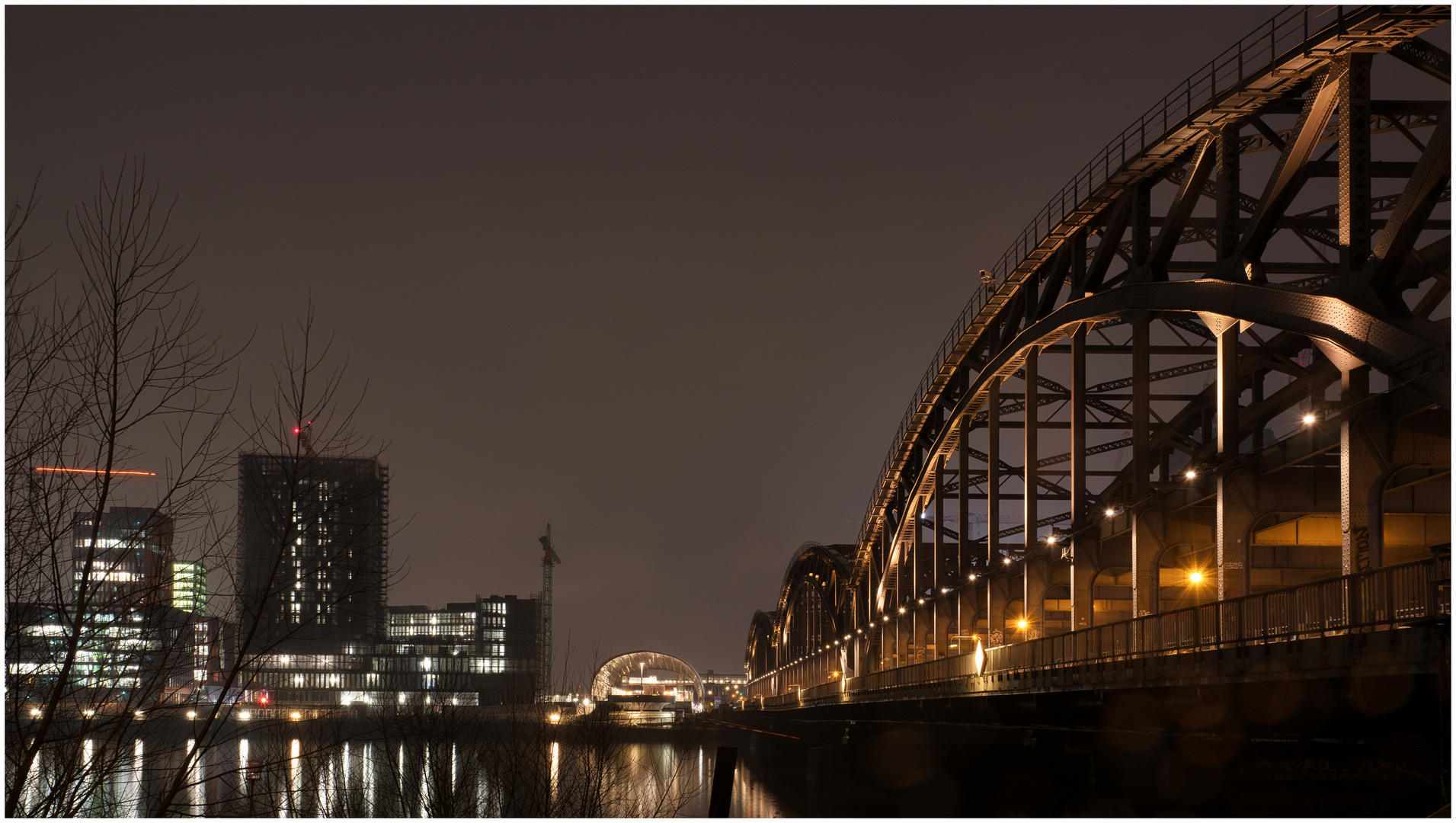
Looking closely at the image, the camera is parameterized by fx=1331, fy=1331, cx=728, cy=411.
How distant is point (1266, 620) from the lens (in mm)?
23562

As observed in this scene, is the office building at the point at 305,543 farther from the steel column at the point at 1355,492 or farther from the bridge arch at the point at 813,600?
the bridge arch at the point at 813,600

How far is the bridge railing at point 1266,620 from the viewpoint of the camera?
761 inches

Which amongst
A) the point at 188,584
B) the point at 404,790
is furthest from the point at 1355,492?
the point at 404,790

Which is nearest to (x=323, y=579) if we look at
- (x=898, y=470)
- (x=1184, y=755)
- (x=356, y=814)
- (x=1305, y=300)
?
(x=1305, y=300)

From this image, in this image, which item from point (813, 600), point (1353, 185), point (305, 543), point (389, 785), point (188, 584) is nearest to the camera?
point (188, 584)

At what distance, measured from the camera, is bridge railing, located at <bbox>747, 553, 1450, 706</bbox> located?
19.3 m

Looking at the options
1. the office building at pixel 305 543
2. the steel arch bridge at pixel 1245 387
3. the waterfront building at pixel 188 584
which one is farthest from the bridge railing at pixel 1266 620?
the waterfront building at pixel 188 584

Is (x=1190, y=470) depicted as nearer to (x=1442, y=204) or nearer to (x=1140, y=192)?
(x=1140, y=192)

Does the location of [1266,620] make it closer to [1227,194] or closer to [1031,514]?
[1227,194]

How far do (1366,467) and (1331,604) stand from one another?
2985 mm

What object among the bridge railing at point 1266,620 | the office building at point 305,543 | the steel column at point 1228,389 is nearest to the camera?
the office building at point 305,543

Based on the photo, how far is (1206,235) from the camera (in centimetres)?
4112

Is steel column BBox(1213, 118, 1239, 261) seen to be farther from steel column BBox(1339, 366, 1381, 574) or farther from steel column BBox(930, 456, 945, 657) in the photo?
steel column BBox(930, 456, 945, 657)

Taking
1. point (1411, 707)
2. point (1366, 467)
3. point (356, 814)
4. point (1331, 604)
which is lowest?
point (356, 814)
